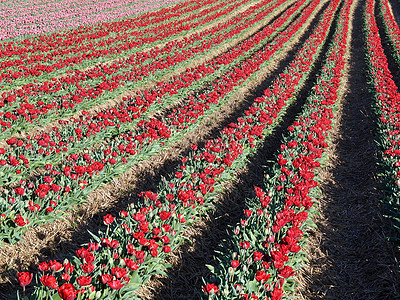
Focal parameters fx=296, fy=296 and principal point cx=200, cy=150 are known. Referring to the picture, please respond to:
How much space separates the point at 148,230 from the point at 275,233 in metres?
1.88

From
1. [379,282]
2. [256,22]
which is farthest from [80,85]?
[256,22]

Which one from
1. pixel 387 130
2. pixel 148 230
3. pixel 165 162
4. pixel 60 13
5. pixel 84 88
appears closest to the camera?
pixel 148 230

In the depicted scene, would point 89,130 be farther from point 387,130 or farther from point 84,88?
point 387,130

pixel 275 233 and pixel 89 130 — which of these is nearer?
pixel 275 233

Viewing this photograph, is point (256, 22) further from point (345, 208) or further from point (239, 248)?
point (239, 248)

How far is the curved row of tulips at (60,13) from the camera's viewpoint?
18.3 m

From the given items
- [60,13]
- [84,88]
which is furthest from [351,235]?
[60,13]

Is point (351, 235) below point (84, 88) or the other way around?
below

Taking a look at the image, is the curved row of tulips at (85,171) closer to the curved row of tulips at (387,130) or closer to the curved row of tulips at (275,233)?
the curved row of tulips at (275,233)

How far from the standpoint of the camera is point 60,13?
23000 millimetres

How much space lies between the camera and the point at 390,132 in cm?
772

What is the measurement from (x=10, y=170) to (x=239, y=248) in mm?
4526

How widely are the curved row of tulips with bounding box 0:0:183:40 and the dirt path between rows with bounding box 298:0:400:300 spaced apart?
17422mm

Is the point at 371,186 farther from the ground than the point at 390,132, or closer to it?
closer to it
